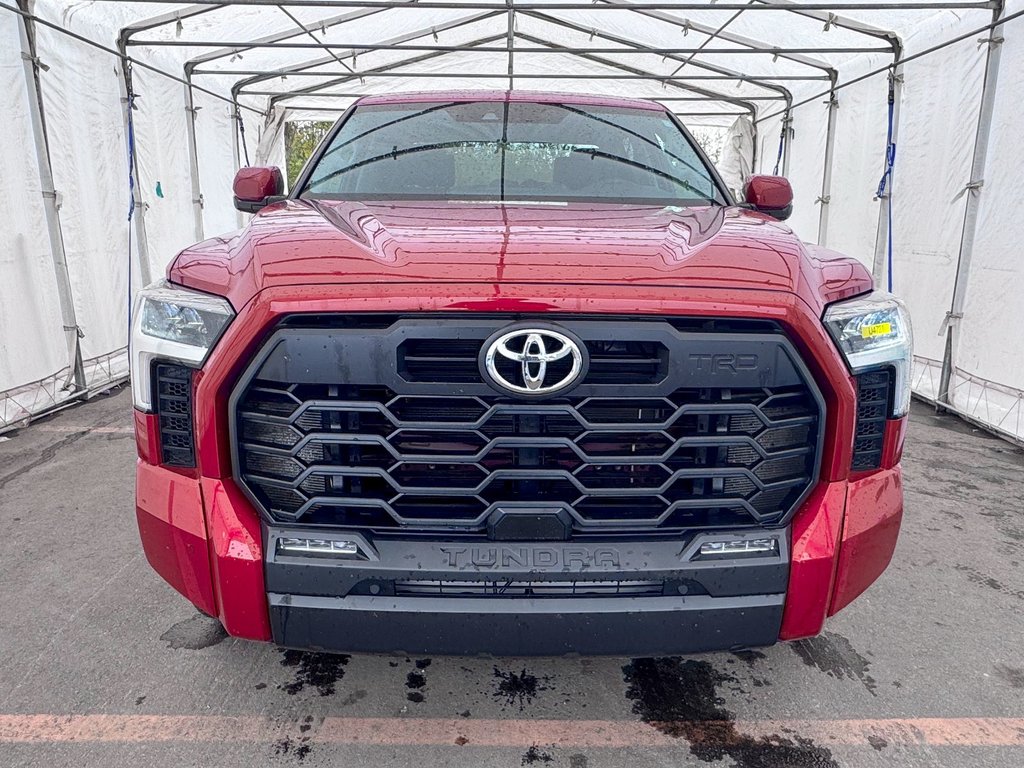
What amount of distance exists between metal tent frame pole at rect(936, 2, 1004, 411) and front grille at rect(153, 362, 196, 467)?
5742 mm

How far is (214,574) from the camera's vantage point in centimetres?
174

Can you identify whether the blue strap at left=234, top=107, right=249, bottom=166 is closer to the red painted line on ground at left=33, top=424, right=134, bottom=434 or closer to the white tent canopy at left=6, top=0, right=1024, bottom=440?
the white tent canopy at left=6, top=0, right=1024, bottom=440

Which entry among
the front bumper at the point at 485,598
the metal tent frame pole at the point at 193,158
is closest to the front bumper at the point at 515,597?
the front bumper at the point at 485,598

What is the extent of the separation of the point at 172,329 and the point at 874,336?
1722mm

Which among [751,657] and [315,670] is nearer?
[315,670]

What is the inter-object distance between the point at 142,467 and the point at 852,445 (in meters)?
1.81

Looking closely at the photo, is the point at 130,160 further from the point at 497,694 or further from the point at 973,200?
the point at 973,200

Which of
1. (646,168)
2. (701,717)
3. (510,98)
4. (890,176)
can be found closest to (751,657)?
(701,717)

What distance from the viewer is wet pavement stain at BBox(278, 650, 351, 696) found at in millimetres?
2246

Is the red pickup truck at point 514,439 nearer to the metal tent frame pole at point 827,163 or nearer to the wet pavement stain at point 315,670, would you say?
the wet pavement stain at point 315,670

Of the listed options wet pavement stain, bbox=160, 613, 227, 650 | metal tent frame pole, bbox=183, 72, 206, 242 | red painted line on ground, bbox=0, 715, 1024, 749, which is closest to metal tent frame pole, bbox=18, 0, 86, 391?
metal tent frame pole, bbox=183, 72, 206, 242

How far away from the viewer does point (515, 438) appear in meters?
1.69

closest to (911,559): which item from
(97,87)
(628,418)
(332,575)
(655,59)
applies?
(628,418)

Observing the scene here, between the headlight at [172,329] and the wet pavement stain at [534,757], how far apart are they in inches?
53.4
